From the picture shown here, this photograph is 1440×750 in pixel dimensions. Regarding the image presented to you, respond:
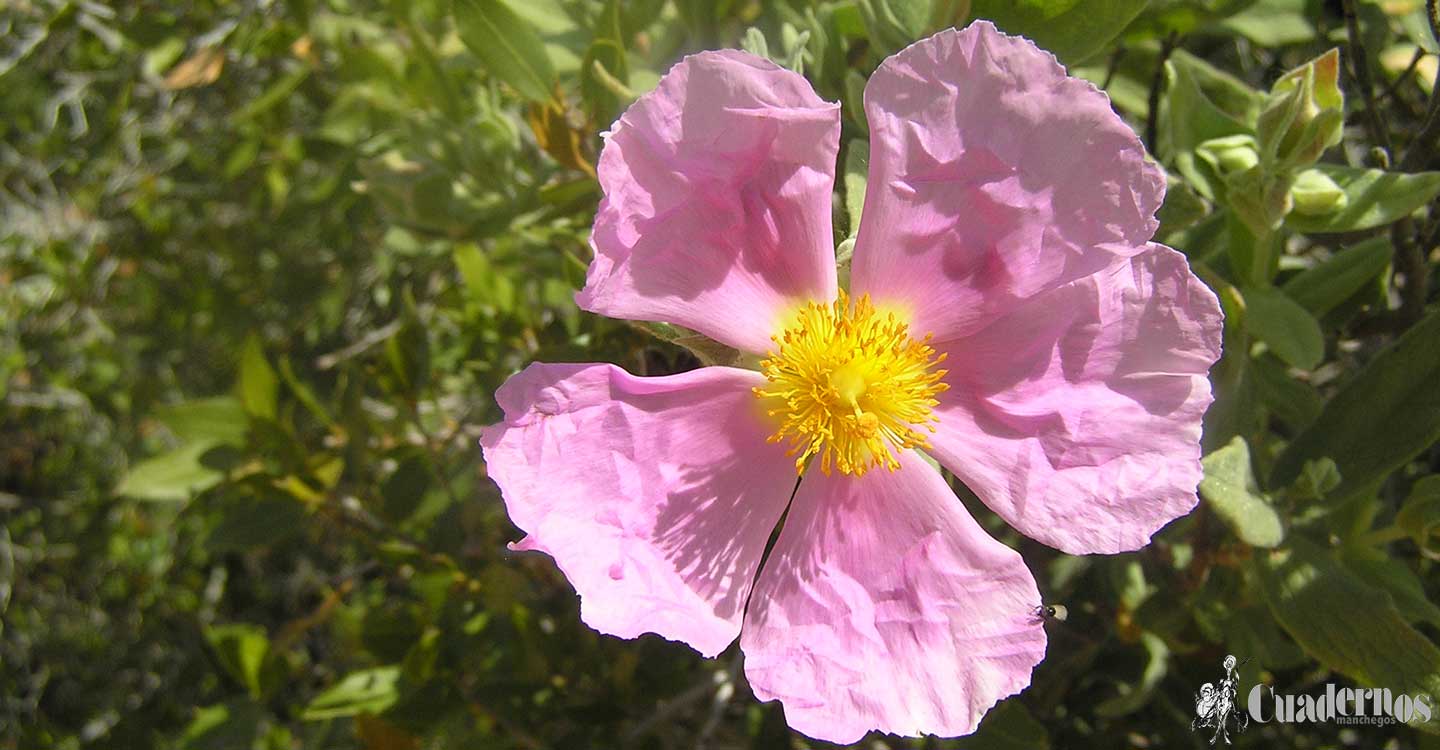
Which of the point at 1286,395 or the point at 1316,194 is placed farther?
the point at 1286,395

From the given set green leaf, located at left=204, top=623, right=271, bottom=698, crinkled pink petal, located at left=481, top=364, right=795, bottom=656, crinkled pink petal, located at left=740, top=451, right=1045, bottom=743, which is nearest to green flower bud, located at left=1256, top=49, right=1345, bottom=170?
crinkled pink petal, located at left=740, top=451, right=1045, bottom=743

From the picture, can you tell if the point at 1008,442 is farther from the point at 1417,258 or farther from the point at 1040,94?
the point at 1417,258

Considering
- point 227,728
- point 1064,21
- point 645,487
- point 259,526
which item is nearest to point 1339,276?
point 1064,21

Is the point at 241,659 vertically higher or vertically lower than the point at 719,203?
Result: lower

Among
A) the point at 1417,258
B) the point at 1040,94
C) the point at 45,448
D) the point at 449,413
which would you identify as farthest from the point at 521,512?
the point at 45,448

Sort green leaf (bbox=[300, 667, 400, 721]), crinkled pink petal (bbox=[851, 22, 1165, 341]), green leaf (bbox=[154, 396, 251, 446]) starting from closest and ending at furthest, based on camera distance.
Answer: crinkled pink petal (bbox=[851, 22, 1165, 341]), green leaf (bbox=[300, 667, 400, 721]), green leaf (bbox=[154, 396, 251, 446])

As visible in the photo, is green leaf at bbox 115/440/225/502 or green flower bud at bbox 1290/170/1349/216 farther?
green leaf at bbox 115/440/225/502

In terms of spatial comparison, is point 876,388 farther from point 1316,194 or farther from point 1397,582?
point 1397,582

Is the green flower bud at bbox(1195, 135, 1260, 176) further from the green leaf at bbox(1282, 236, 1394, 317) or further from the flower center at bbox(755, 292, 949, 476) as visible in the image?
the flower center at bbox(755, 292, 949, 476)

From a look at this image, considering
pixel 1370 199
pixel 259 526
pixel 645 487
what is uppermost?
pixel 1370 199
